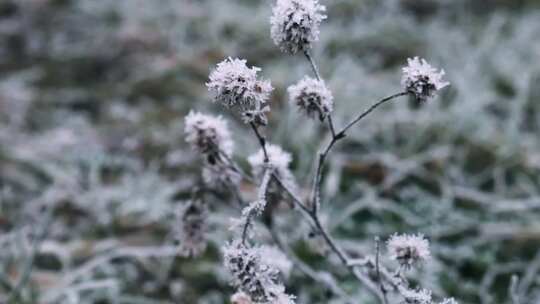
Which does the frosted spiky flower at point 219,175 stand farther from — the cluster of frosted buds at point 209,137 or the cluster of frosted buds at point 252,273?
the cluster of frosted buds at point 252,273

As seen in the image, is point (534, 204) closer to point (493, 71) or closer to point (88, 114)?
point (493, 71)

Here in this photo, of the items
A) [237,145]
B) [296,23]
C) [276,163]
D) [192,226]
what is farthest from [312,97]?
[237,145]

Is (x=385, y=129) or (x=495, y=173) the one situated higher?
(x=385, y=129)

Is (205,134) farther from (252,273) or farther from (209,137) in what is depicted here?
(252,273)

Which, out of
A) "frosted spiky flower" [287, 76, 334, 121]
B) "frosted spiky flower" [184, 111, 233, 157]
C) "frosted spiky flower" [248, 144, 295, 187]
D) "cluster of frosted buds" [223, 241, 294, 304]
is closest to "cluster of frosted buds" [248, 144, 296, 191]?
"frosted spiky flower" [248, 144, 295, 187]

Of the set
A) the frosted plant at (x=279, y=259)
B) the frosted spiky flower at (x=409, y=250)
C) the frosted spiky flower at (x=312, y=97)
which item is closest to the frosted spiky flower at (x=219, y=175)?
the frosted plant at (x=279, y=259)

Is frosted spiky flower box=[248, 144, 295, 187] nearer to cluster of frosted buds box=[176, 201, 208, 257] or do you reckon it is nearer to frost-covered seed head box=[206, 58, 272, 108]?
cluster of frosted buds box=[176, 201, 208, 257]

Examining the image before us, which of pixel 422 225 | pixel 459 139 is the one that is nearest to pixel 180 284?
pixel 422 225
